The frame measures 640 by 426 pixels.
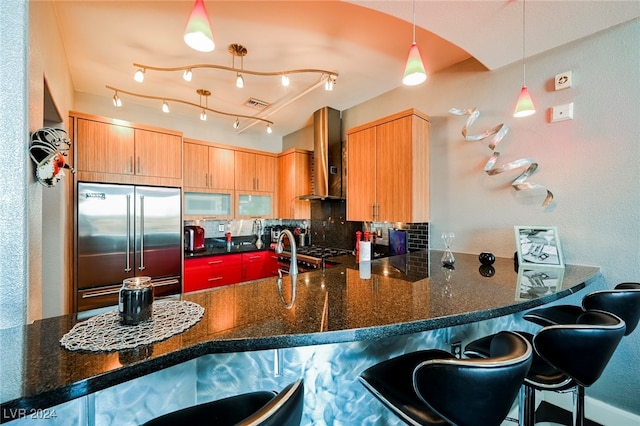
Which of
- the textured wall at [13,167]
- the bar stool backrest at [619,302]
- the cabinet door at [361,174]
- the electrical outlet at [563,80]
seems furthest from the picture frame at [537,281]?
Result: the textured wall at [13,167]


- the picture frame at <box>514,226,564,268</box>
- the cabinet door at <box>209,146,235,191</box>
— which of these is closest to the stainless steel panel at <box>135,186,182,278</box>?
the cabinet door at <box>209,146,235,191</box>

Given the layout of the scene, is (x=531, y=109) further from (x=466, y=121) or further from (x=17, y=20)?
(x=17, y=20)

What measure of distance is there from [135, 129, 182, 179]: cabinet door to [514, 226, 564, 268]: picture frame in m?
3.58

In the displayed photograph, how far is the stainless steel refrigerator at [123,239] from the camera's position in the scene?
2.62 meters

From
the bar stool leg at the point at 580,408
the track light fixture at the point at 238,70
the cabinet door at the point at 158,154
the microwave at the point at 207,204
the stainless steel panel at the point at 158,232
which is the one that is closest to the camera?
the bar stool leg at the point at 580,408

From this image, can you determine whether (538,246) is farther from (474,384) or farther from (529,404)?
(474,384)

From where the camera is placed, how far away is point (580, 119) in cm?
192

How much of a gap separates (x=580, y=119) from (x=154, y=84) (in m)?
3.91

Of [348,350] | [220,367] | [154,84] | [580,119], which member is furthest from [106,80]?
[580,119]

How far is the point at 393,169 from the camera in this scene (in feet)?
8.96

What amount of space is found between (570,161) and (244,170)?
12.2ft

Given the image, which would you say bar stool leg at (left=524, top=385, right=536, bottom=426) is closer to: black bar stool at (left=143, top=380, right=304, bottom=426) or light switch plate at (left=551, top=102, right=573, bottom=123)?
black bar stool at (left=143, top=380, right=304, bottom=426)

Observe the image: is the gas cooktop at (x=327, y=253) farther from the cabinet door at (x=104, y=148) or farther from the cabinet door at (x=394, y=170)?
the cabinet door at (x=104, y=148)

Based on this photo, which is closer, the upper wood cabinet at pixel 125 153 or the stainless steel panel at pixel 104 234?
the stainless steel panel at pixel 104 234
